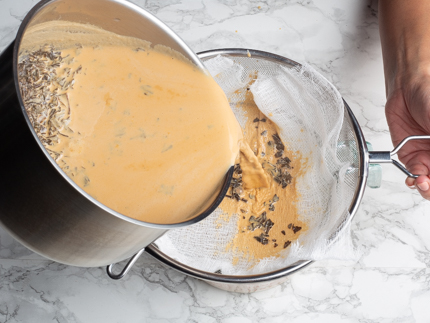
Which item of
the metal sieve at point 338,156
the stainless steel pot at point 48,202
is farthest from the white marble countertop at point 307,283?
the stainless steel pot at point 48,202

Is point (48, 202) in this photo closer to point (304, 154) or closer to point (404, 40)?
point (304, 154)

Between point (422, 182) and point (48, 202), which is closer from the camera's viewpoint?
point (48, 202)

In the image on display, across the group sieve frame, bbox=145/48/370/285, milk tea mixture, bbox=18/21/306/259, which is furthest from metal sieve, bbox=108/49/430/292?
milk tea mixture, bbox=18/21/306/259

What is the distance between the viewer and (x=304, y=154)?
2.73ft

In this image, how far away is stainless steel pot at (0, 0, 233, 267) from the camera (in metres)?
0.39

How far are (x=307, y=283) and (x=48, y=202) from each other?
0.56 metres

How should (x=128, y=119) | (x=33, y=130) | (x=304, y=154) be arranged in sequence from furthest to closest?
(x=304, y=154)
(x=128, y=119)
(x=33, y=130)

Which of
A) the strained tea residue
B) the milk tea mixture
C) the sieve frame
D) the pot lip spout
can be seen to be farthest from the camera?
the strained tea residue

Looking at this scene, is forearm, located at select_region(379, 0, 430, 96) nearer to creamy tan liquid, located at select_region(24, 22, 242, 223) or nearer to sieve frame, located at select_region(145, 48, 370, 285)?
sieve frame, located at select_region(145, 48, 370, 285)

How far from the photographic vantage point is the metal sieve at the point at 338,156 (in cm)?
65

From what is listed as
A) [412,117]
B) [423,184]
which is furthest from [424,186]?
[412,117]

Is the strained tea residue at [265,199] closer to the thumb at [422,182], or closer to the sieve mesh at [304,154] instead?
the sieve mesh at [304,154]

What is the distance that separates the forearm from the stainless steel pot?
1.72 feet

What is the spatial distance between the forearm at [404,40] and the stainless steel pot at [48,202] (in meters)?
0.53
